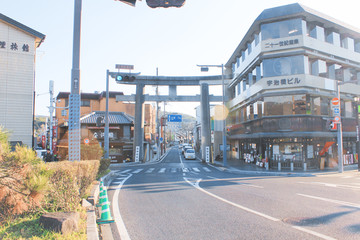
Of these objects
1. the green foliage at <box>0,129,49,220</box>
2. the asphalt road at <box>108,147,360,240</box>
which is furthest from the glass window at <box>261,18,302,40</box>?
the green foliage at <box>0,129,49,220</box>

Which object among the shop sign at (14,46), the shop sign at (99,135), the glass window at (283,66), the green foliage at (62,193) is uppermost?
the shop sign at (14,46)

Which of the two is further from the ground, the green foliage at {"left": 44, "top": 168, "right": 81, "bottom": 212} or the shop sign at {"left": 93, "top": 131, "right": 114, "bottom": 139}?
the shop sign at {"left": 93, "top": 131, "right": 114, "bottom": 139}

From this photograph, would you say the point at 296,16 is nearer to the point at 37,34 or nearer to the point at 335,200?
the point at 335,200

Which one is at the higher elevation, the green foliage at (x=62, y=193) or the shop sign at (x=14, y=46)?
the shop sign at (x=14, y=46)

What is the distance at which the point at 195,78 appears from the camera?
3553 centimetres

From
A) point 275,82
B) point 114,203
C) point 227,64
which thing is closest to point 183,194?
point 114,203

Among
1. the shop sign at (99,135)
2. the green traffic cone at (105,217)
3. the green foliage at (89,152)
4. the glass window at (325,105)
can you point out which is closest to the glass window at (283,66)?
the glass window at (325,105)

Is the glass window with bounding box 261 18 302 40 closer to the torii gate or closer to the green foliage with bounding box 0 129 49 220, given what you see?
the torii gate

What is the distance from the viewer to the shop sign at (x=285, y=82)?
79.6ft

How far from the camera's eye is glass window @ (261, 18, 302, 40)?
24.6m

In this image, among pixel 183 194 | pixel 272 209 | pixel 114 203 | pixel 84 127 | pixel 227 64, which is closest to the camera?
pixel 272 209

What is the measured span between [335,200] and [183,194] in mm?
5418

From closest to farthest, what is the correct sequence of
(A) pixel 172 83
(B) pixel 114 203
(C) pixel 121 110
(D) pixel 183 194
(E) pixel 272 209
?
(E) pixel 272 209
(B) pixel 114 203
(D) pixel 183 194
(A) pixel 172 83
(C) pixel 121 110

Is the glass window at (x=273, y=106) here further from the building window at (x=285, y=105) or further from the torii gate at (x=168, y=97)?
the torii gate at (x=168, y=97)
